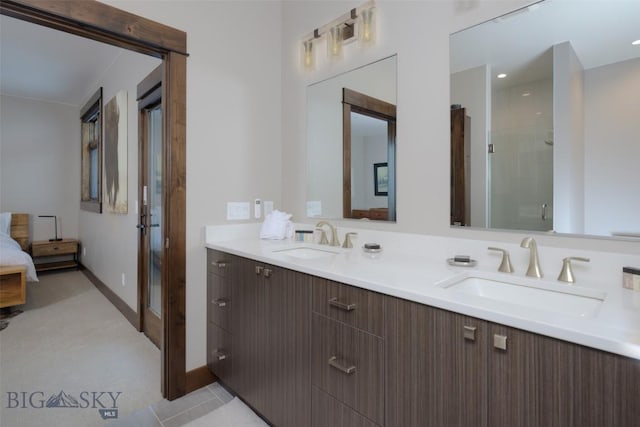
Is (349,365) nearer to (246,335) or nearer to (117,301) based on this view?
(246,335)

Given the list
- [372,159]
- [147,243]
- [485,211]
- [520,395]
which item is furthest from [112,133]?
[520,395]

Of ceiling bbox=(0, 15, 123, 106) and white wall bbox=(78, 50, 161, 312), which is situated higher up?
ceiling bbox=(0, 15, 123, 106)

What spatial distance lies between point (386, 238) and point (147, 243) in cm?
216

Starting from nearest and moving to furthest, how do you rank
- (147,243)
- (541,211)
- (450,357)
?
(450,357) → (541,211) → (147,243)

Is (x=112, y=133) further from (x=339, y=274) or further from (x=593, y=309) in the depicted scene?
(x=593, y=309)

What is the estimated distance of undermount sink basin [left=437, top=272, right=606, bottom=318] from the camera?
1041mm

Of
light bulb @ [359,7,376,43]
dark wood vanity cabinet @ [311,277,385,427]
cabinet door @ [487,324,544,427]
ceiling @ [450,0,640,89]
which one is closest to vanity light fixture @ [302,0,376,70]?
light bulb @ [359,7,376,43]

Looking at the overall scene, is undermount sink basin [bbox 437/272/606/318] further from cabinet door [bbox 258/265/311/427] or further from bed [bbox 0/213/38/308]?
bed [bbox 0/213/38/308]

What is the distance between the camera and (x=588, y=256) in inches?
46.9

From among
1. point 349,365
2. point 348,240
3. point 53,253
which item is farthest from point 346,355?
point 53,253

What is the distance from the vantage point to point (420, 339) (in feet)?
3.31

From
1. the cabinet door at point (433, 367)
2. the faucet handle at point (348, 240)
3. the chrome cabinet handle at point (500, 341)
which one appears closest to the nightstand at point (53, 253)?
the faucet handle at point (348, 240)

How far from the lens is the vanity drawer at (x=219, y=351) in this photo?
1912mm

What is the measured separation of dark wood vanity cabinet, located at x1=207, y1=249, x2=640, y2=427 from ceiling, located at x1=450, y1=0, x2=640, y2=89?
1101 millimetres
